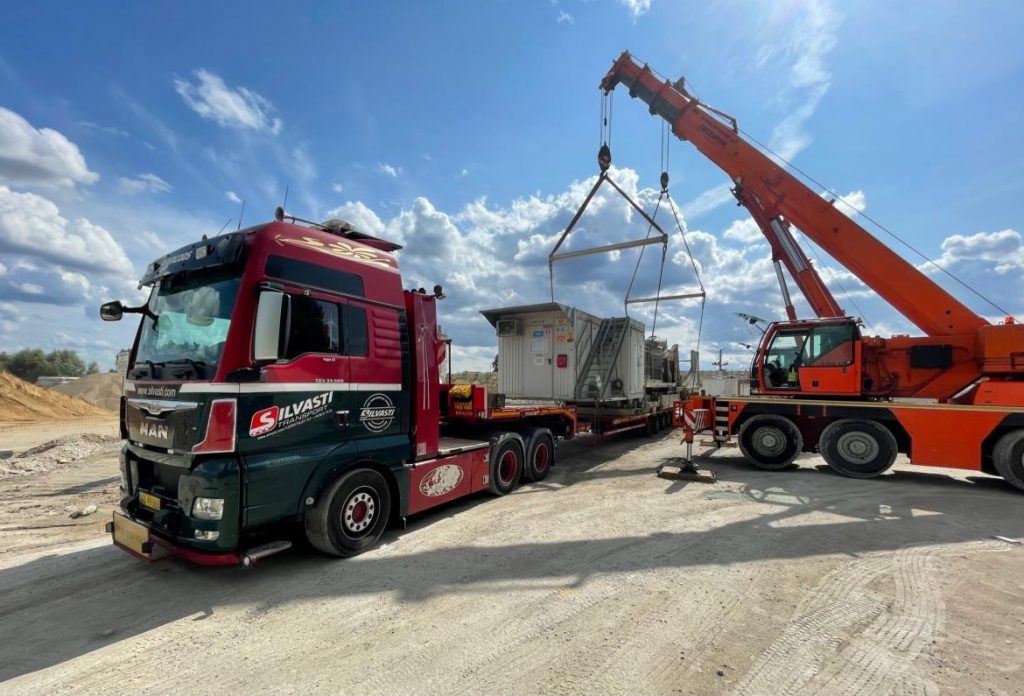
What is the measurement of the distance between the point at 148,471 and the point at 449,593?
314 centimetres

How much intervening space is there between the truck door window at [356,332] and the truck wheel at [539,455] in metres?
3.98

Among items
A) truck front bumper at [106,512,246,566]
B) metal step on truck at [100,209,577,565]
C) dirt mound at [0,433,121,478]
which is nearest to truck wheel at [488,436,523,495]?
metal step on truck at [100,209,577,565]

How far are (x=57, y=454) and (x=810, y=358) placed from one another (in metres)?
17.0

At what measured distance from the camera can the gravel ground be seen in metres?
2.89

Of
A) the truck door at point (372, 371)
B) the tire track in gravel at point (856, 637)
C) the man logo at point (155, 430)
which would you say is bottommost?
the tire track in gravel at point (856, 637)

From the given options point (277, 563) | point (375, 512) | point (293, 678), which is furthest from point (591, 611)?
point (277, 563)

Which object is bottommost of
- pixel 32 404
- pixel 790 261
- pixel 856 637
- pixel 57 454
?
pixel 57 454

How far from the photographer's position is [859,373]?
9.28 m

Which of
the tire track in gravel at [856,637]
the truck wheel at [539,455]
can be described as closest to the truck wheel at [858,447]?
the tire track in gravel at [856,637]

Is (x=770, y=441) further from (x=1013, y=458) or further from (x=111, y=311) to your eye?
(x=111, y=311)

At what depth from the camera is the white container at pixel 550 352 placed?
11.4 m

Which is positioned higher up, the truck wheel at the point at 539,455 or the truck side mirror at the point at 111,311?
the truck side mirror at the point at 111,311

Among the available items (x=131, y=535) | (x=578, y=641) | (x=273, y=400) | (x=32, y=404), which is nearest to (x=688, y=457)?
(x=578, y=641)

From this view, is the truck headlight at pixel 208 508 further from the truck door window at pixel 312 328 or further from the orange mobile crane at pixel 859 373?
the orange mobile crane at pixel 859 373
